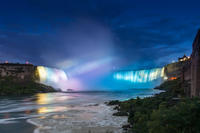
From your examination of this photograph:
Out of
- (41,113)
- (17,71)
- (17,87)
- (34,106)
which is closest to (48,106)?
(34,106)

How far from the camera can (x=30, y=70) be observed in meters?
92.6

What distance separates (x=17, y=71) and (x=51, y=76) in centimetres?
2399

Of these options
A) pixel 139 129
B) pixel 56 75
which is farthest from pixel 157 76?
pixel 139 129

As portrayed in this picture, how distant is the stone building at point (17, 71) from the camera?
85931mm

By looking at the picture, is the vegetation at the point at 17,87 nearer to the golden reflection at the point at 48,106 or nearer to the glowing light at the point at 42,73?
the glowing light at the point at 42,73

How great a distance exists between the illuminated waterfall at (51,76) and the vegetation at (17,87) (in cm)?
1283

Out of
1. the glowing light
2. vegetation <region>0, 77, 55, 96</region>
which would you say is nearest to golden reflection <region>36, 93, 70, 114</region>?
vegetation <region>0, 77, 55, 96</region>

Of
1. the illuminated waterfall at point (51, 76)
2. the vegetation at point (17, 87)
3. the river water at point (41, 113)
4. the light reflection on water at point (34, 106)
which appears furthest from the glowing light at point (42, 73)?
the river water at point (41, 113)

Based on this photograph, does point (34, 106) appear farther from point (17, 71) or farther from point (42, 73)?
point (42, 73)

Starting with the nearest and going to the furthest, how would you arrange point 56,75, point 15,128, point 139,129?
point 139,129 < point 15,128 < point 56,75

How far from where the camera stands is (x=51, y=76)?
108 metres

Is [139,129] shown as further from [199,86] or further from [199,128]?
[199,86]

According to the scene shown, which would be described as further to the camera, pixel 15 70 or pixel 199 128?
pixel 15 70

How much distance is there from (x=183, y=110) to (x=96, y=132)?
550 centimetres
